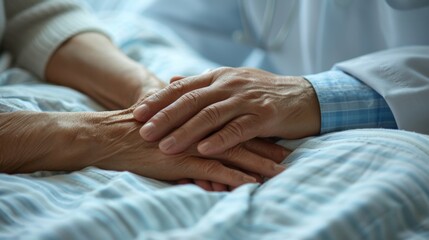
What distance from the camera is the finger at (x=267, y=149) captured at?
2.67 ft

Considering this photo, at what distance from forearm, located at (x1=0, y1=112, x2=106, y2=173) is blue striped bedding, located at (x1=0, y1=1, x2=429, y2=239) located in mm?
24

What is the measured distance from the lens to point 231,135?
2.58 feet

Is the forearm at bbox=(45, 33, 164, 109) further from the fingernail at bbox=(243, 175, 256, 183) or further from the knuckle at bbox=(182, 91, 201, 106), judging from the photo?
the fingernail at bbox=(243, 175, 256, 183)

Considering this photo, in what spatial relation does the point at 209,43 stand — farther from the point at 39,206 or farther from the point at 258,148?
the point at 39,206

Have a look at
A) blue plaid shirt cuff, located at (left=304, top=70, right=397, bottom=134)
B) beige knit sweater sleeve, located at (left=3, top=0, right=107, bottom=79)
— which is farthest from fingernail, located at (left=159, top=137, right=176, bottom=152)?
beige knit sweater sleeve, located at (left=3, top=0, right=107, bottom=79)

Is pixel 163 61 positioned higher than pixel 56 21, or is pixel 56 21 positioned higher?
pixel 56 21

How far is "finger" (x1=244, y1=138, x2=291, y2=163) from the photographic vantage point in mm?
814

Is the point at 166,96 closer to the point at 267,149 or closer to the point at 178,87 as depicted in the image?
the point at 178,87

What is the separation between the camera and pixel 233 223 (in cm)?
59

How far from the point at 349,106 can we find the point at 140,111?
0.36 m

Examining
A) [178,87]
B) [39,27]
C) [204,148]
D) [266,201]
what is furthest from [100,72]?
[266,201]

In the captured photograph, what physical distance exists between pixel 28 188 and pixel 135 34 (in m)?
0.74

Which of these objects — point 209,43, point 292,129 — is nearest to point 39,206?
point 292,129

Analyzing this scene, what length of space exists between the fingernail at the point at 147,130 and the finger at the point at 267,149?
156 mm
